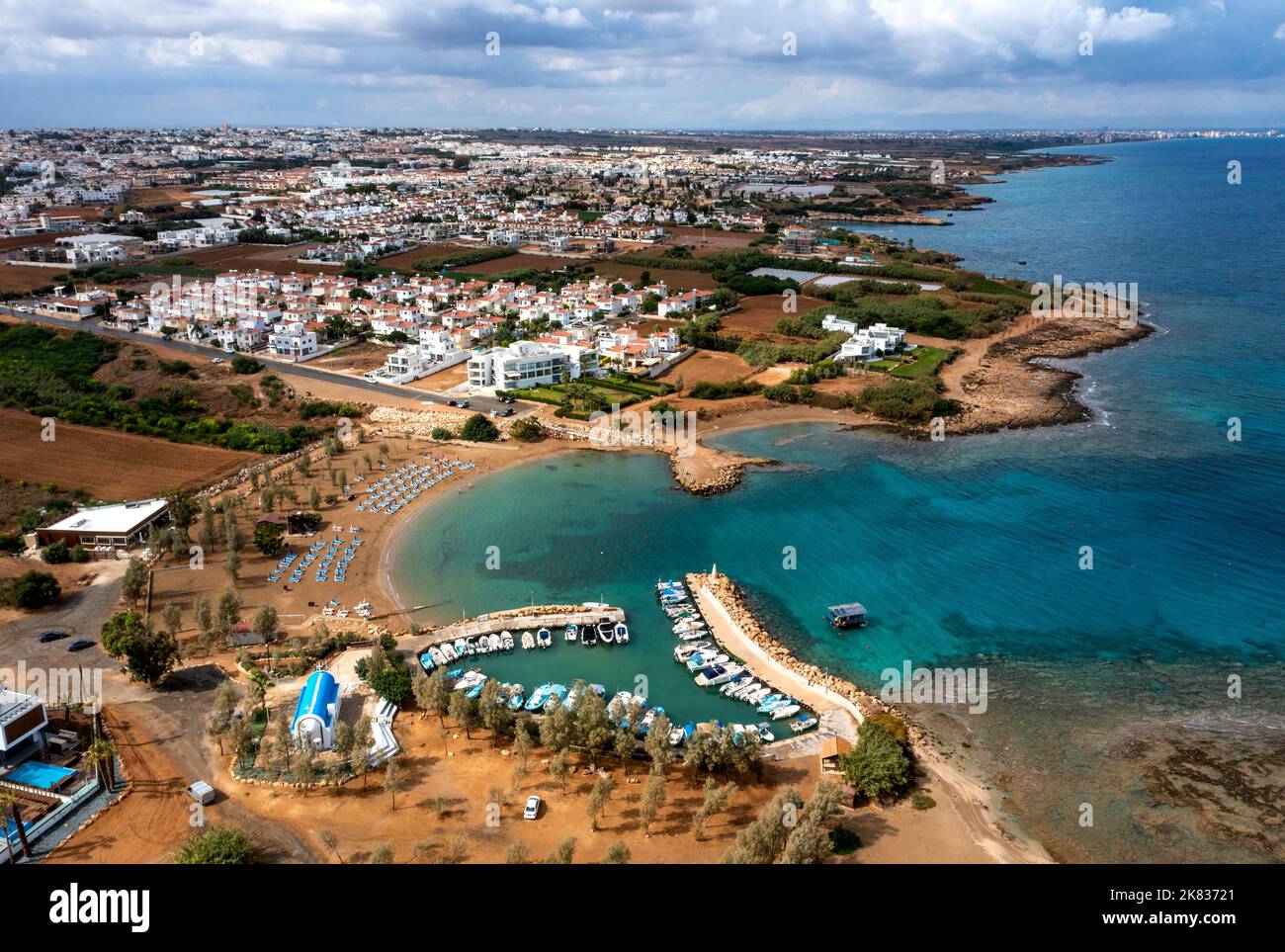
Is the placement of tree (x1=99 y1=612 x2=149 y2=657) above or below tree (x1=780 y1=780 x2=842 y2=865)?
above

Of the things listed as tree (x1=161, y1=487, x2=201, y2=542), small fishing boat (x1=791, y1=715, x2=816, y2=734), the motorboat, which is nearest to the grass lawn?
the motorboat

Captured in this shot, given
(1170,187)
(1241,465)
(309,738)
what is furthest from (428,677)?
(1170,187)

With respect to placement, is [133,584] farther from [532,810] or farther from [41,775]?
[532,810]

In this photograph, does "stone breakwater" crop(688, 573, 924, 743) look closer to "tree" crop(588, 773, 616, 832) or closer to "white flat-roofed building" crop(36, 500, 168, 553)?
"tree" crop(588, 773, 616, 832)

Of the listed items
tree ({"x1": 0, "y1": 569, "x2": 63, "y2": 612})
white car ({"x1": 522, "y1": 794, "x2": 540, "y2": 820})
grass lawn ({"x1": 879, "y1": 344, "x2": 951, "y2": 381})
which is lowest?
white car ({"x1": 522, "y1": 794, "x2": 540, "y2": 820})

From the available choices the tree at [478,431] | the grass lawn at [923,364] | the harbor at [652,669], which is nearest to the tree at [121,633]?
the harbor at [652,669]

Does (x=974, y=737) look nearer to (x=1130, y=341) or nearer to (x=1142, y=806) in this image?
(x=1142, y=806)
